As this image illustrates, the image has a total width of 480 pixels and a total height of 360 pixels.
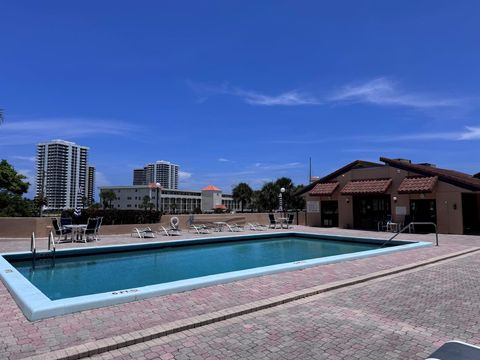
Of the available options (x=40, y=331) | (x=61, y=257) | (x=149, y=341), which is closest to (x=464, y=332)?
(x=149, y=341)

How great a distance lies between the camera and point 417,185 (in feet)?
66.7

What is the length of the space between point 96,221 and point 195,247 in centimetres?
440

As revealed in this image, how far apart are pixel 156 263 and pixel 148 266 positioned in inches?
23.6

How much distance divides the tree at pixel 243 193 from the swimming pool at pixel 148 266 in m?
65.2

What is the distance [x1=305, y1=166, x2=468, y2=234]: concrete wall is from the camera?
1955cm

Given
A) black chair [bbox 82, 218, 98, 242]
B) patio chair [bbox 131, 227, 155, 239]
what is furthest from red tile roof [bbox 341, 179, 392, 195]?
black chair [bbox 82, 218, 98, 242]

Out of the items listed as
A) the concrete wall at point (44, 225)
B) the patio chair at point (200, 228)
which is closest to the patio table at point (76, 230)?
the concrete wall at point (44, 225)

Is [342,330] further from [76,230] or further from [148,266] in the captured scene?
[76,230]

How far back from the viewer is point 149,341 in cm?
461

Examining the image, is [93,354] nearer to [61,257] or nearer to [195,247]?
[61,257]


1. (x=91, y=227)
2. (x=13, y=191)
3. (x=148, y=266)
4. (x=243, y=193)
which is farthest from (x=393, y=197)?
(x=243, y=193)

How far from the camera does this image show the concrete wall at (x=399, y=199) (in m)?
19.5

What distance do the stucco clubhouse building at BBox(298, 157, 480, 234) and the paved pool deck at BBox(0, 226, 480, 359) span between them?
13220 mm

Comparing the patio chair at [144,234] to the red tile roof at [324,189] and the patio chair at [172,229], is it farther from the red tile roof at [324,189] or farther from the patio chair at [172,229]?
the red tile roof at [324,189]
